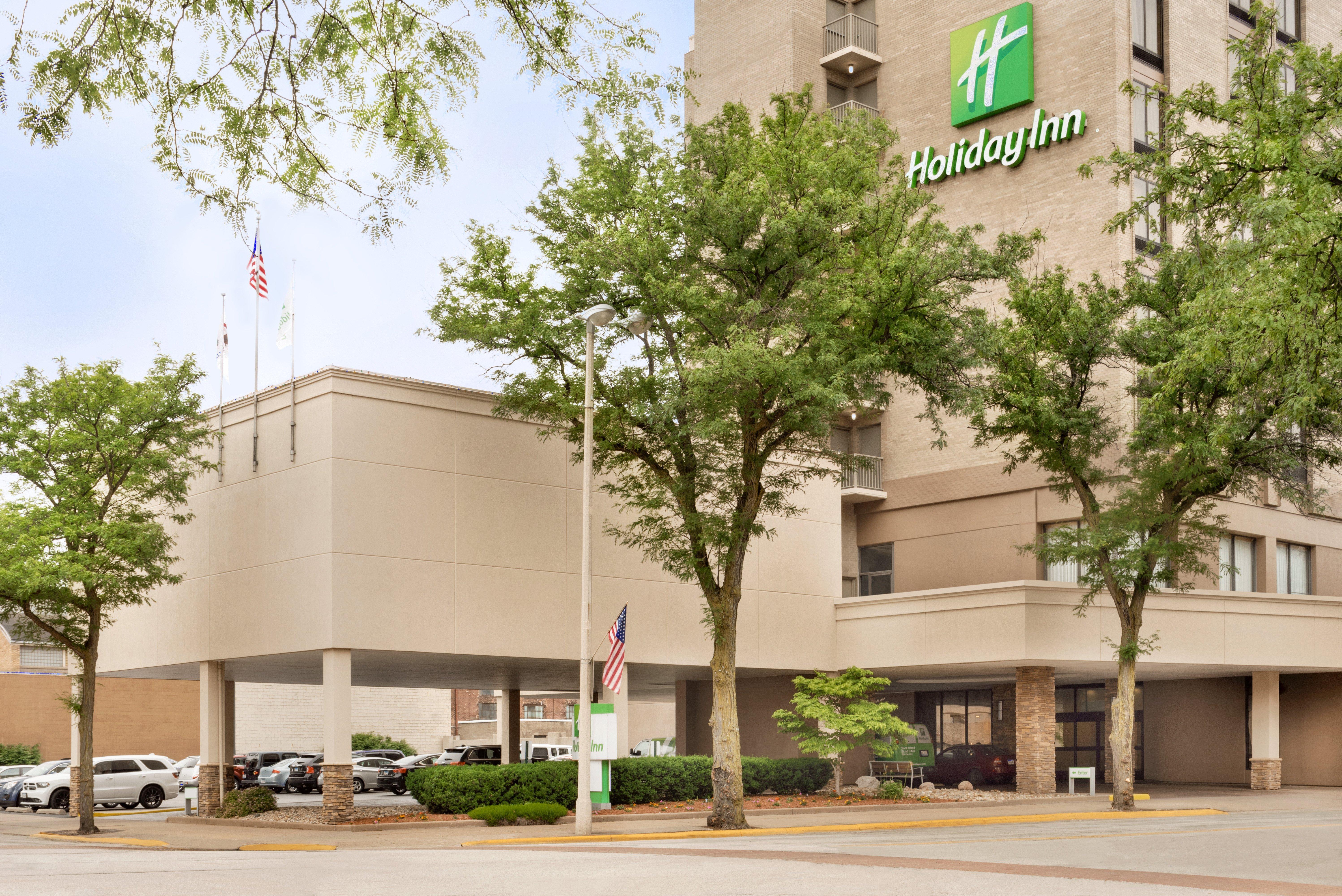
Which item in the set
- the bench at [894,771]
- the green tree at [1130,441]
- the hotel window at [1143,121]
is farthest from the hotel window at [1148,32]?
the bench at [894,771]

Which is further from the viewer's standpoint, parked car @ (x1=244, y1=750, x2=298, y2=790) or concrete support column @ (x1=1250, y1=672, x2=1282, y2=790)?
parked car @ (x1=244, y1=750, x2=298, y2=790)

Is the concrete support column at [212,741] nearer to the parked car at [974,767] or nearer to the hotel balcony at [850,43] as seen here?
the parked car at [974,767]

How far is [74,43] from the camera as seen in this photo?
822 cm

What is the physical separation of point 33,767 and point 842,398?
34.7 m

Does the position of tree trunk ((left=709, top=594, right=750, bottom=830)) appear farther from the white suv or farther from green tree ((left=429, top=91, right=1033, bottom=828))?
the white suv

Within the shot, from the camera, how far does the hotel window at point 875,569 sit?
155 ft

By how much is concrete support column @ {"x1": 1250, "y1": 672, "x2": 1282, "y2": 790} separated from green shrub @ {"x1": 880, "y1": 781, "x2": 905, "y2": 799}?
1272cm

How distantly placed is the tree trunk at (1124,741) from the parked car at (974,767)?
13125mm

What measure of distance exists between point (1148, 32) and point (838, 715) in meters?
25.5

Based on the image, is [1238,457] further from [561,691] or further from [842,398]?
[561,691]

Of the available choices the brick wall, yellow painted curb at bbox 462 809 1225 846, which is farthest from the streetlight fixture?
the brick wall

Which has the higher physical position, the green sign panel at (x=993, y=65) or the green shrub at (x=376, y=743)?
the green sign panel at (x=993, y=65)

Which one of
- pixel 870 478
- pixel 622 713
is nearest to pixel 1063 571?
pixel 870 478

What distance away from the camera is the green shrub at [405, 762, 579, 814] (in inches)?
1155
